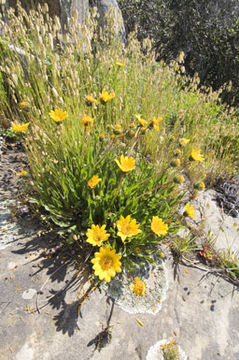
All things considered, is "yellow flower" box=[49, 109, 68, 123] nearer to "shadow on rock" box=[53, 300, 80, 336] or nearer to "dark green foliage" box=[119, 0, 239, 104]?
"shadow on rock" box=[53, 300, 80, 336]

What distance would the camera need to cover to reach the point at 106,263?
1318 mm

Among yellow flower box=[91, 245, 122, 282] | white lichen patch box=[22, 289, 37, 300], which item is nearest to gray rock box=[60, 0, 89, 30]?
yellow flower box=[91, 245, 122, 282]

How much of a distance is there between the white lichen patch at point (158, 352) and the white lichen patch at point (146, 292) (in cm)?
18

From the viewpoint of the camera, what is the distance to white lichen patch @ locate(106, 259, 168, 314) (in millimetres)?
1499

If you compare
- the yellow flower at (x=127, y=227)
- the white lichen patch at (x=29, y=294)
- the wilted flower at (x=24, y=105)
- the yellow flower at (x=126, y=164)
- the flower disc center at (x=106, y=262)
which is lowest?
the white lichen patch at (x=29, y=294)

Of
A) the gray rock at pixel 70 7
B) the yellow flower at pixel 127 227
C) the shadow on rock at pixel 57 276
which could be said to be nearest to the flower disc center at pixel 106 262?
the yellow flower at pixel 127 227

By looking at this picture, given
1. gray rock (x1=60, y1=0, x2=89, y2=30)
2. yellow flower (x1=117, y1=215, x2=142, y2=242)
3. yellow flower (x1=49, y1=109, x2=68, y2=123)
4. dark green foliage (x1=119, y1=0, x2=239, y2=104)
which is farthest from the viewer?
dark green foliage (x1=119, y1=0, x2=239, y2=104)

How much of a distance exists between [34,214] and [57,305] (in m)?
0.69

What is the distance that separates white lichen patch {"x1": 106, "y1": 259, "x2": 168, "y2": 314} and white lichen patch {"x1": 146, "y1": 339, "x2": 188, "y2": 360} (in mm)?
178

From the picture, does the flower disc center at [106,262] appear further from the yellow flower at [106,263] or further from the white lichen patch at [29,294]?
the white lichen patch at [29,294]

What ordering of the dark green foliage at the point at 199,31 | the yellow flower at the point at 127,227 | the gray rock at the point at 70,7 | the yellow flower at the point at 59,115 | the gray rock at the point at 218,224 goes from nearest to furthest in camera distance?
the yellow flower at the point at 127,227 → the yellow flower at the point at 59,115 → the gray rock at the point at 218,224 → the gray rock at the point at 70,7 → the dark green foliage at the point at 199,31

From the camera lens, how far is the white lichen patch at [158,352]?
4.39ft

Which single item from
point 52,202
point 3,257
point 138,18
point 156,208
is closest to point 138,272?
point 156,208

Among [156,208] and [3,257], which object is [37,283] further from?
[156,208]
